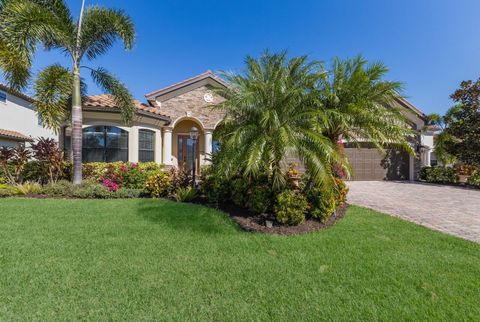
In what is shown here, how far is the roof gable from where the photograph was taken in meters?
14.6

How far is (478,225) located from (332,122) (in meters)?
4.94

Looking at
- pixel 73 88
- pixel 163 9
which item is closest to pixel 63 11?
pixel 73 88

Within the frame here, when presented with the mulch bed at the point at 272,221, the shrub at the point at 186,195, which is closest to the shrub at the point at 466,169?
the mulch bed at the point at 272,221

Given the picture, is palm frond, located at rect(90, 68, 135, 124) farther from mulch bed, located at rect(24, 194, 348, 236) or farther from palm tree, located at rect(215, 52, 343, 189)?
mulch bed, located at rect(24, 194, 348, 236)

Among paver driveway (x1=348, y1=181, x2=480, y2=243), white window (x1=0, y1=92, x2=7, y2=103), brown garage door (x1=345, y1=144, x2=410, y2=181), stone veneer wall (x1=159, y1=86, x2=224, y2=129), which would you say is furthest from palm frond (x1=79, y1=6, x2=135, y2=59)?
brown garage door (x1=345, y1=144, x2=410, y2=181)

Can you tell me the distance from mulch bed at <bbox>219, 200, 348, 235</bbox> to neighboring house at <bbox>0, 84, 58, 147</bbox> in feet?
50.2

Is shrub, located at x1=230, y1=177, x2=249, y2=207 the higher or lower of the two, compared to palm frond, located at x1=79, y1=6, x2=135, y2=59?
lower

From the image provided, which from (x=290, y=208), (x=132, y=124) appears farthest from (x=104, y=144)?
(x=290, y=208)

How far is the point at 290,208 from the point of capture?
5598 millimetres

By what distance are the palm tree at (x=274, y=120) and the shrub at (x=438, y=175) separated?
50.9 ft

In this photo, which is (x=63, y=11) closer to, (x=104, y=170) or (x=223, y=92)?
(x=104, y=170)

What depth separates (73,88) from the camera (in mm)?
9852

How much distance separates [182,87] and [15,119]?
1248 cm

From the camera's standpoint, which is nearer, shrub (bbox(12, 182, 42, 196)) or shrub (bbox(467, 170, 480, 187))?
shrub (bbox(12, 182, 42, 196))
